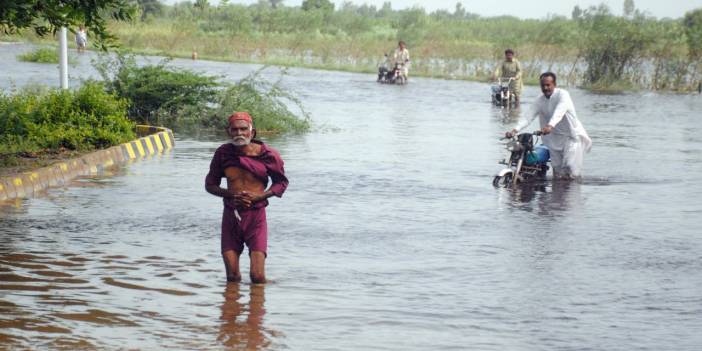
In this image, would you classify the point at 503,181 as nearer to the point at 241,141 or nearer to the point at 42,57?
the point at 241,141

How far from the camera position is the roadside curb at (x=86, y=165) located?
46.9ft

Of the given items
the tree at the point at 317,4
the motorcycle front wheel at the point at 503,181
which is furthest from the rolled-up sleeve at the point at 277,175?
the tree at the point at 317,4

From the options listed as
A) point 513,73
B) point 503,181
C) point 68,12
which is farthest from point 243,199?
point 513,73

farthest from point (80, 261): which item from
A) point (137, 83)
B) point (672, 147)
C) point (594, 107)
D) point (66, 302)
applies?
point (594, 107)

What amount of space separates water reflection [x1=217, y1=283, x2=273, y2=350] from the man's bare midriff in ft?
2.39

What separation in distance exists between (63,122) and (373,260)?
27.8ft

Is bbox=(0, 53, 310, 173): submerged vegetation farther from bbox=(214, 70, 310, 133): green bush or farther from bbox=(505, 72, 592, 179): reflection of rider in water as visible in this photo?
bbox=(505, 72, 592, 179): reflection of rider in water

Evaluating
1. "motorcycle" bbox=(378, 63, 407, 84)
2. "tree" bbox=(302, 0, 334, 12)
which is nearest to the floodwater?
"motorcycle" bbox=(378, 63, 407, 84)

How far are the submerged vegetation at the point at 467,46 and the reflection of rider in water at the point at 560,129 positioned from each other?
10778mm

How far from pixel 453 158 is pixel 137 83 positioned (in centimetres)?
660

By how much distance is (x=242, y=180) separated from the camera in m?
9.43

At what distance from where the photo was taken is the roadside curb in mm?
14305

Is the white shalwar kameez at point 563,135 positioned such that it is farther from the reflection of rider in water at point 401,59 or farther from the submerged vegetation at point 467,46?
the reflection of rider in water at point 401,59

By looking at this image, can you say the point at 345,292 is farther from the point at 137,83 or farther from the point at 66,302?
the point at 137,83
